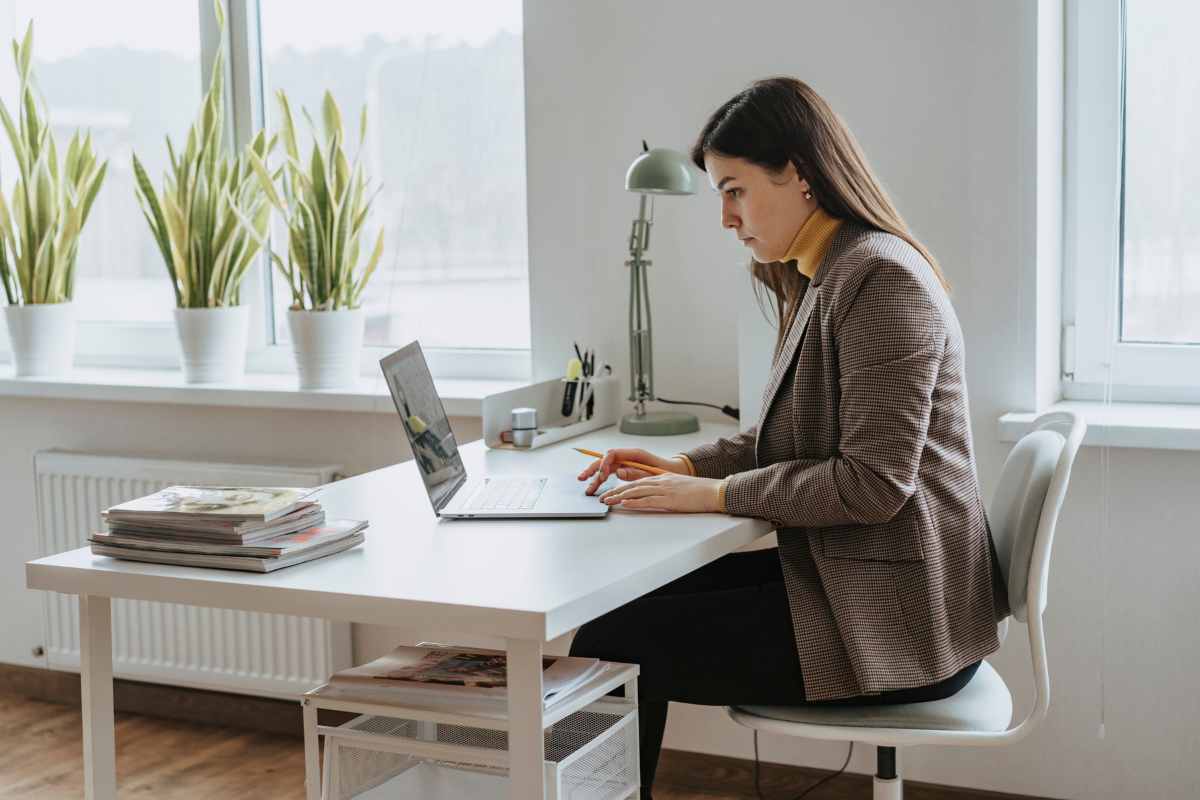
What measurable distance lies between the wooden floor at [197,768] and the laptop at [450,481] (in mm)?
976

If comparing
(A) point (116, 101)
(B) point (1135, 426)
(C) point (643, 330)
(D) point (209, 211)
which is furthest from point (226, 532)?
(A) point (116, 101)

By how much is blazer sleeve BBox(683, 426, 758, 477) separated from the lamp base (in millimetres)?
432

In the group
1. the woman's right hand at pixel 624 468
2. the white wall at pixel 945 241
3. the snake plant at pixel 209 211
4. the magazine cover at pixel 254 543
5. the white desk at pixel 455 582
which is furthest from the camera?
the snake plant at pixel 209 211

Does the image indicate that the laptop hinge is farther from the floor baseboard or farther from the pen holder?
the floor baseboard

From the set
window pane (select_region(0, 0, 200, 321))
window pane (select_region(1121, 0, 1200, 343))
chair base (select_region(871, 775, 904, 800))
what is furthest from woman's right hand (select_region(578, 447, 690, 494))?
window pane (select_region(0, 0, 200, 321))

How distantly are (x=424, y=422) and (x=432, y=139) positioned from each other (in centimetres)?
140

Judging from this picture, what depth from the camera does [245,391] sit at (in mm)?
3273

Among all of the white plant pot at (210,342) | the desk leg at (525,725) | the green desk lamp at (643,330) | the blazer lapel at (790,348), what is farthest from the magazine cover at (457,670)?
the white plant pot at (210,342)

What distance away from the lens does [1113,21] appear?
2740 mm

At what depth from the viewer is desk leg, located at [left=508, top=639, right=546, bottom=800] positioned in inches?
63.6

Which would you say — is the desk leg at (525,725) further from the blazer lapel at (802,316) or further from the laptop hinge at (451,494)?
the blazer lapel at (802,316)

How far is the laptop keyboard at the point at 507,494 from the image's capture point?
2.09 metres

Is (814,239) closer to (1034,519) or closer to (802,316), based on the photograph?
(802,316)

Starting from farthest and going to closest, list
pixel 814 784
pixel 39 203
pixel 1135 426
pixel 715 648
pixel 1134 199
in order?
pixel 39 203 → pixel 814 784 → pixel 1134 199 → pixel 1135 426 → pixel 715 648
